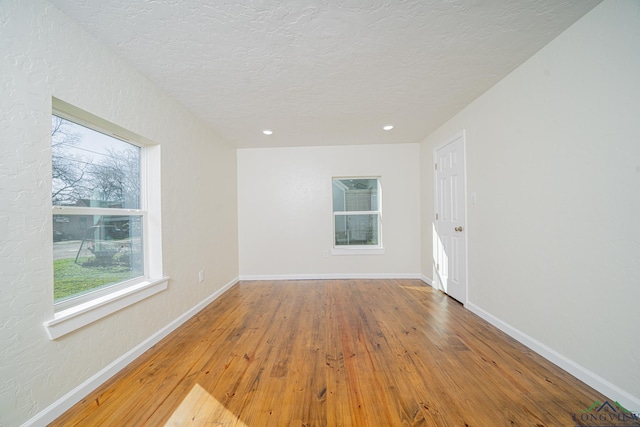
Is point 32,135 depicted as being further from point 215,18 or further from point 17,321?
point 215,18

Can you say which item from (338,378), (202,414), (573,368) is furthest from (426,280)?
(202,414)

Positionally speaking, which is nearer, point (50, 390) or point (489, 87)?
point (50, 390)

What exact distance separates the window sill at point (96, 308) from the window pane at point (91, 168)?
27.1 inches

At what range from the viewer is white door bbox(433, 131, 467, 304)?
9.20ft

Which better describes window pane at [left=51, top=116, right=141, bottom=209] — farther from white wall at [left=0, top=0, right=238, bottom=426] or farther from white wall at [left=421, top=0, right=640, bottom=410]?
white wall at [left=421, top=0, right=640, bottom=410]

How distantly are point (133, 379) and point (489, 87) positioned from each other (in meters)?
3.94

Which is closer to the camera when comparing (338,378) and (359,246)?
(338,378)

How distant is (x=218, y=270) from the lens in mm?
3340

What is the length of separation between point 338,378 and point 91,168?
2353 millimetres

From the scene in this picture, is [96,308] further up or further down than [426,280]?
further up

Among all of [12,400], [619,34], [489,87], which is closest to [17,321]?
[12,400]

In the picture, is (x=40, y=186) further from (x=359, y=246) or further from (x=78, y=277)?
(x=359, y=246)

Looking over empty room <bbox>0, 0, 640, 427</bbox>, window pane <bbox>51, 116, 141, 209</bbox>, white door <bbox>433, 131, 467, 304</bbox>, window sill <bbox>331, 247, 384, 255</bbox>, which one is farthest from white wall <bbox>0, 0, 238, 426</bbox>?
white door <bbox>433, 131, 467, 304</bbox>

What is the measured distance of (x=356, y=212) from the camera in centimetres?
426
